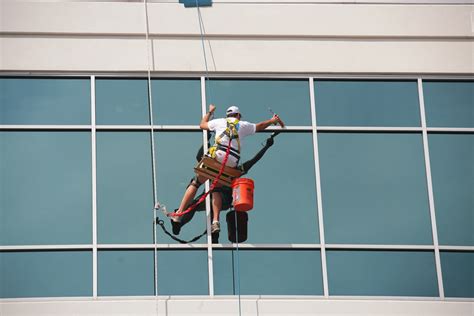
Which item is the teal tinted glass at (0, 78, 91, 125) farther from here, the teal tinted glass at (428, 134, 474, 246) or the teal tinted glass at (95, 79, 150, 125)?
the teal tinted glass at (428, 134, 474, 246)

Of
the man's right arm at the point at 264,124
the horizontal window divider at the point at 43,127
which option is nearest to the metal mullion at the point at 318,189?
the man's right arm at the point at 264,124

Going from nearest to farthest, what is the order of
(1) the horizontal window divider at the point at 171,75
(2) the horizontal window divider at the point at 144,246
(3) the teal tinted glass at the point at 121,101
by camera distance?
1. (2) the horizontal window divider at the point at 144,246
2. (3) the teal tinted glass at the point at 121,101
3. (1) the horizontal window divider at the point at 171,75

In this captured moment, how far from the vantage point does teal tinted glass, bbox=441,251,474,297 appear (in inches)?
577

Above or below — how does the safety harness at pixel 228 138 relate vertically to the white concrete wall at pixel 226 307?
above

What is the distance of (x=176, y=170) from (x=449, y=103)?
394 cm

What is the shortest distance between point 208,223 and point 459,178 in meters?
3.46

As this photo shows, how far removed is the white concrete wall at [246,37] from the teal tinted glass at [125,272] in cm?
264

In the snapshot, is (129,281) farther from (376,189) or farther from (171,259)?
(376,189)

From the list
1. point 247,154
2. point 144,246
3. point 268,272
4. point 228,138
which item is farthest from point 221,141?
point 268,272

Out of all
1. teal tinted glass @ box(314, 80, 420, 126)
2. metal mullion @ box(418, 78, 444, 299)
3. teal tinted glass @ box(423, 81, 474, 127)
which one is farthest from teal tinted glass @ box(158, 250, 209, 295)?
teal tinted glass @ box(423, 81, 474, 127)

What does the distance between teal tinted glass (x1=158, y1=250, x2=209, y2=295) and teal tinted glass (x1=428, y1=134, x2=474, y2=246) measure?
3.14 metres

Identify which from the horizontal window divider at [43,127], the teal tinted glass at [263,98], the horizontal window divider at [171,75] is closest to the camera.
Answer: the horizontal window divider at [43,127]

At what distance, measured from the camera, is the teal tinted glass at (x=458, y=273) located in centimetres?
1466

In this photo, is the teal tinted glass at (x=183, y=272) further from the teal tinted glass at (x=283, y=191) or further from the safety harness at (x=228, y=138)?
the safety harness at (x=228, y=138)
